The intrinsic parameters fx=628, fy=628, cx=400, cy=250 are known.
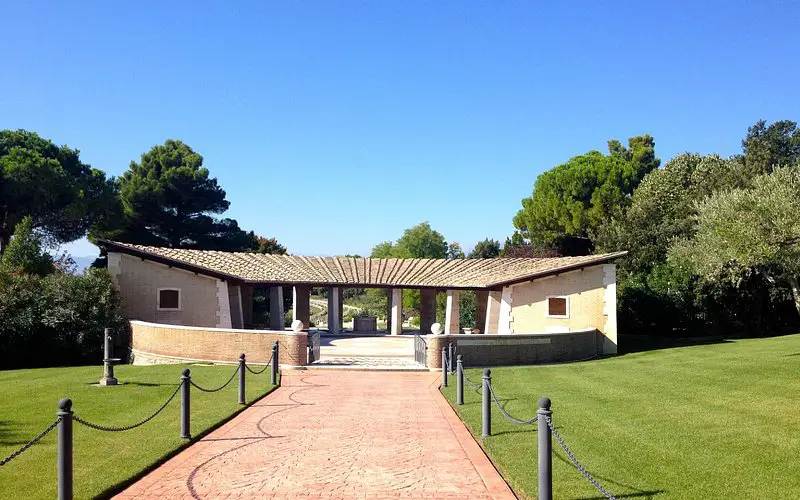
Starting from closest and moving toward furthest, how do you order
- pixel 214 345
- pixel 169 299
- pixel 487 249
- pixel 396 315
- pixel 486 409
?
pixel 486 409 < pixel 214 345 < pixel 169 299 < pixel 396 315 < pixel 487 249

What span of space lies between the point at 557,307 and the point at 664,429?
54.8 ft

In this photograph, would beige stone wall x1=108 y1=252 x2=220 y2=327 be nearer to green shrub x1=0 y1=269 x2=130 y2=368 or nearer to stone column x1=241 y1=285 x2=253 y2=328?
green shrub x1=0 y1=269 x2=130 y2=368

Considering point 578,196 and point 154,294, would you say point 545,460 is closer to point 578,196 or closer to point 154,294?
point 154,294

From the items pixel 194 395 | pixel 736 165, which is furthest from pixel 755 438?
pixel 736 165

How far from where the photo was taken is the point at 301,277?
29109 millimetres

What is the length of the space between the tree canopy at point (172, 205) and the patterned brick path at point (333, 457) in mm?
35925

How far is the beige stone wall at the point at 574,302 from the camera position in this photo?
25672 millimetres

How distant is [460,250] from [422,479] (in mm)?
85246

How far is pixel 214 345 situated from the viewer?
21.0 metres

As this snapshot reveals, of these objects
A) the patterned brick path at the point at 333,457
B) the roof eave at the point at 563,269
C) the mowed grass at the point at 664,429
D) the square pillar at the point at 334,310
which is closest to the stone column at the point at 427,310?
the square pillar at the point at 334,310

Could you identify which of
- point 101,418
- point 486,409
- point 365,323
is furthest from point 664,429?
point 365,323

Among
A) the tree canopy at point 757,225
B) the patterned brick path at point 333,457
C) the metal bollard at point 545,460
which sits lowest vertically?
the patterned brick path at point 333,457

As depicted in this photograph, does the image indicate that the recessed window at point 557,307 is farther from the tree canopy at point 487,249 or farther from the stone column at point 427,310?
the tree canopy at point 487,249

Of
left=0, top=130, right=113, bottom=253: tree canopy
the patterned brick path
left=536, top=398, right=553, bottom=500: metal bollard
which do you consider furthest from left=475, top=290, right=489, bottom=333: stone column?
left=0, top=130, right=113, bottom=253: tree canopy
